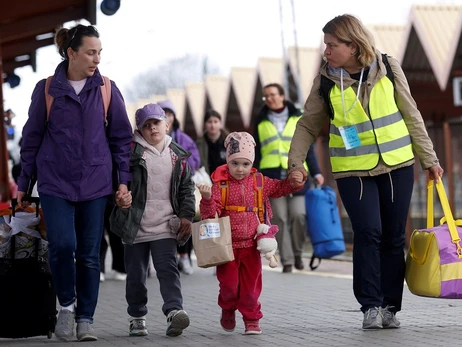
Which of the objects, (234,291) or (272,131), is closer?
(234,291)

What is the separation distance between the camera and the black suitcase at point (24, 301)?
7586mm

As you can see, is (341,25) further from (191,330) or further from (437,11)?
(437,11)

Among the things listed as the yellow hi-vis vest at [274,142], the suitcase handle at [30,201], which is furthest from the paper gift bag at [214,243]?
the yellow hi-vis vest at [274,142]

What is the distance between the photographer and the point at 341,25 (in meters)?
7.66

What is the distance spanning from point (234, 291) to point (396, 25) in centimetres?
1985

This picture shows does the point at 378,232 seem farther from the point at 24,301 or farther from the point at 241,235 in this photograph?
the point at 24,301

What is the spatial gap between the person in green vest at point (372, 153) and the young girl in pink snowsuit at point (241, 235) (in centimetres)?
30

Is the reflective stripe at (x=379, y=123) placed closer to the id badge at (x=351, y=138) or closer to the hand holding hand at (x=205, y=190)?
the id badge at (x=351, y=138)

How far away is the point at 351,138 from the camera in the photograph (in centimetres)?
767

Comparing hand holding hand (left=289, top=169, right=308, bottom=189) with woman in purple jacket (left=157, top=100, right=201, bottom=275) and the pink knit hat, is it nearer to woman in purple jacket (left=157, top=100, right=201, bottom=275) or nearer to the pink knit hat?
the pink knit hat

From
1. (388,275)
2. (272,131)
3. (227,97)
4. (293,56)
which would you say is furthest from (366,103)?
(227,97)

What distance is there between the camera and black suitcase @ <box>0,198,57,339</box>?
759 cm

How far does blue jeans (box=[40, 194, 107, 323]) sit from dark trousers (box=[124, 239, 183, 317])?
0.41m

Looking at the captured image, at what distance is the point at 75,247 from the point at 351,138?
6.09ft
